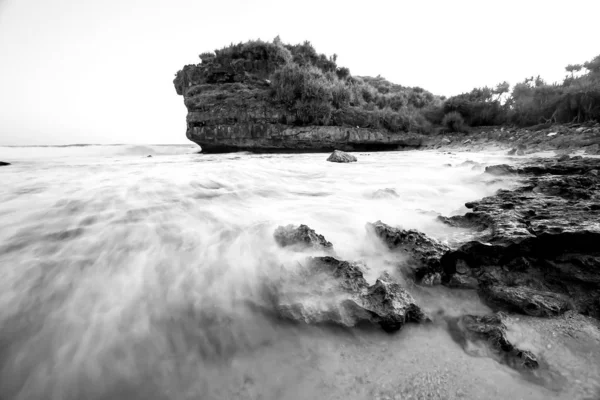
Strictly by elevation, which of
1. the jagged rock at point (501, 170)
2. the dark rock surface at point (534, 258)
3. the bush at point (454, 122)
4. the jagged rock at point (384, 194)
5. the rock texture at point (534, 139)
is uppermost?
the bush at point (454, 122)

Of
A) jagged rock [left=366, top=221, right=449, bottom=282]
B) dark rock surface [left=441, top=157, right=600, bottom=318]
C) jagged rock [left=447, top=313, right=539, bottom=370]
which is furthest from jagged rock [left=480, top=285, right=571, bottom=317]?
jagged rock [left=366, top=221, right=449, bottom=282]

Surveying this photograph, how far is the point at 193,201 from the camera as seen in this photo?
262cm

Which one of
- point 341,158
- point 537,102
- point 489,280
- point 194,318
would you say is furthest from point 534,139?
point 194,318

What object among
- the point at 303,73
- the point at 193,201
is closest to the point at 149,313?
the point at 193,201

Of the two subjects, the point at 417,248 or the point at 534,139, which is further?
the point at 534,139

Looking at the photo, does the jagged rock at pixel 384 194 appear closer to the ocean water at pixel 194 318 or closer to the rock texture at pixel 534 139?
the ocean water at pixel 194 318

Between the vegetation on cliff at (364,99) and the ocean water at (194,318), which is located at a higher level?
the vegetation on cliff at (364,99)

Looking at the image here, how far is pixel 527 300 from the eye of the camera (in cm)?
118

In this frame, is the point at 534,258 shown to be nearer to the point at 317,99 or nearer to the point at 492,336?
the point at 492,336

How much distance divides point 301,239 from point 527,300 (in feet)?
3.88

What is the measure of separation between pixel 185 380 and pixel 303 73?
9.80 metres

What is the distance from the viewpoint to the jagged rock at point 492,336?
0.94m

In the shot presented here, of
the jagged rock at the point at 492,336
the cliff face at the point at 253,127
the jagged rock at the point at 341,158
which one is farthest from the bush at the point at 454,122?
the jagged rock at the point at 492,336

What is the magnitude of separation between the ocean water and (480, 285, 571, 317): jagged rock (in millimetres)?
94
